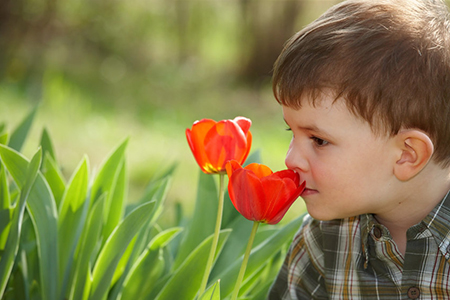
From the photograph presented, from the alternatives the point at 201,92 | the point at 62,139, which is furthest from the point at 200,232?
the point at 201,92

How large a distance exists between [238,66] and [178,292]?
466cm

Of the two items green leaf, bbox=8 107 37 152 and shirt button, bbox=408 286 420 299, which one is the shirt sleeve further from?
green leaf, bbox=8 107 37 152

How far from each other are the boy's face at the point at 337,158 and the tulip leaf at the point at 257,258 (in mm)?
284

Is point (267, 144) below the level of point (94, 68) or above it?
below

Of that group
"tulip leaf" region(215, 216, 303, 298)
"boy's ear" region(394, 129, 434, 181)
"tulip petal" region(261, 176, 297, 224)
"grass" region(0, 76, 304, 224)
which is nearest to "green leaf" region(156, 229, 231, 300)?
"tulip leaf" region(215, 216, 303, 298)

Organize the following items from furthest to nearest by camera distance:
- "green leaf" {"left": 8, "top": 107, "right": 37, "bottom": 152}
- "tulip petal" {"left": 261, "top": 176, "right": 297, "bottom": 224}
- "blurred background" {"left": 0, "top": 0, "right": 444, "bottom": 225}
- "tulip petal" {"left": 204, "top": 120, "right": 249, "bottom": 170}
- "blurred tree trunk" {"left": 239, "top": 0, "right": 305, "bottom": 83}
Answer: "blurred tree trunk" {"left": 239, "top": 0, "right": 305, "bottom": 83}, "blurred background" {"left": 0, "top": 0, "right": 444, "bottom": 225}, "green leaf" {"left": 8, "top": 107, "right": 37, "bottom": 152}, "tulip petal" {"left": 204, "top": 120, "right": 249, "bottom": 170}, "tulip petal" {"left": 261, "top": 176, "right": 297, "bottom": 224}

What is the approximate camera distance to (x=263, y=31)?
5.80 meters

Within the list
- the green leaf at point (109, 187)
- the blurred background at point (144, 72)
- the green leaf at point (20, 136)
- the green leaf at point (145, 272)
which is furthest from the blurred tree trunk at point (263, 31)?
the green leaf at point (145, 272)

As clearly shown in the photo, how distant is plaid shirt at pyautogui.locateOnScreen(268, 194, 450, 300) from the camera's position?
1395 millimetres

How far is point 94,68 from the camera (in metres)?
5.38

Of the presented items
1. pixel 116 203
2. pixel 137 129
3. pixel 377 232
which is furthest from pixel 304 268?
pixel 137 129

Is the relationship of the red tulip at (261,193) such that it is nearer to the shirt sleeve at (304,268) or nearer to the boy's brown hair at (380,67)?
the boy's brown hair at (380,67)

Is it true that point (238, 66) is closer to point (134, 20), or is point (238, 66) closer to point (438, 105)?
point (134, 20)

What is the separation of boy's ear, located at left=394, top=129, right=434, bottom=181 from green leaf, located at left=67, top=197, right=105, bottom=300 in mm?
783
